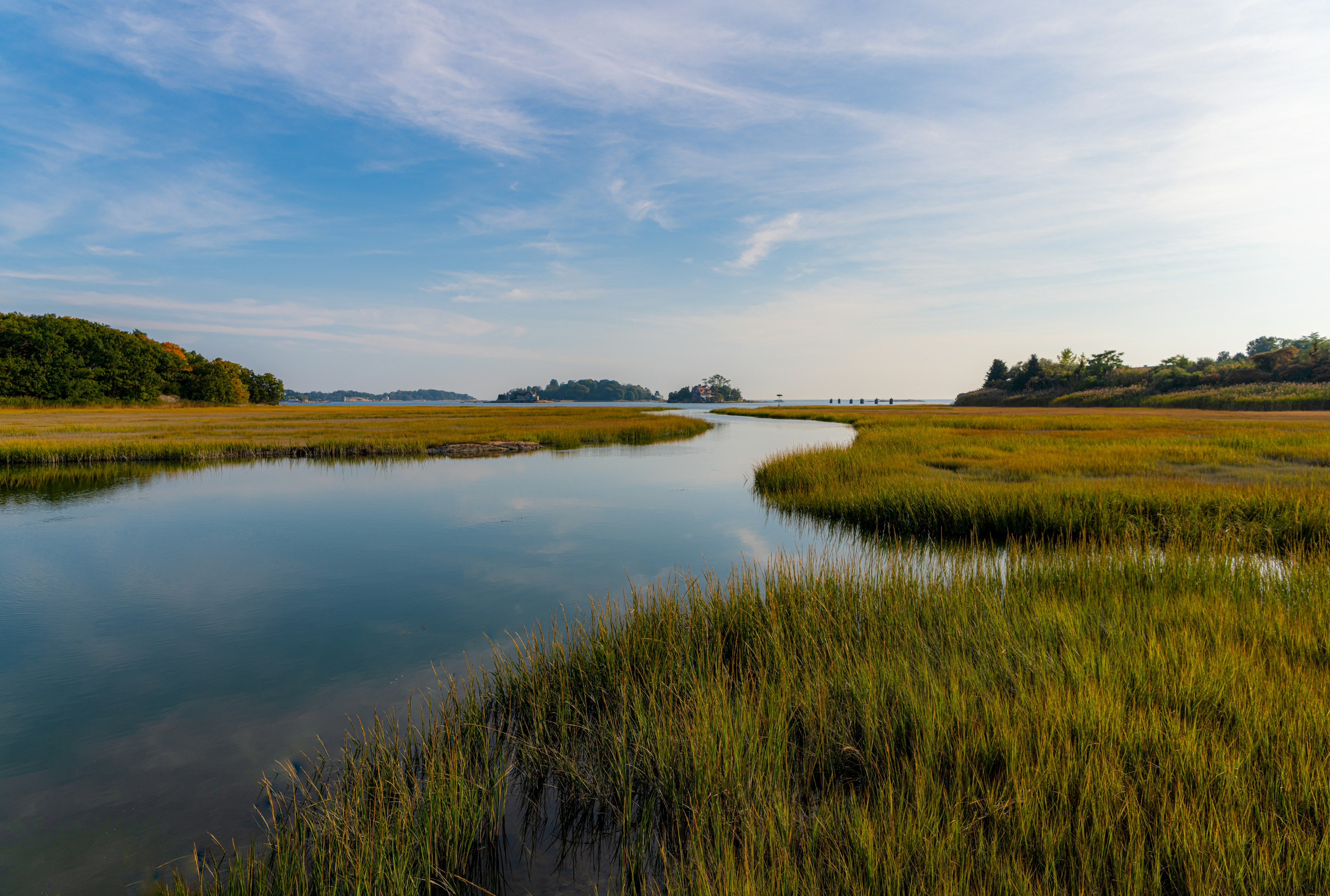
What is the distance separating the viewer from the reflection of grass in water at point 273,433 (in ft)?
90.5

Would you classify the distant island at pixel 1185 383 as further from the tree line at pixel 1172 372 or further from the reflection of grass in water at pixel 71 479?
the reflection of grass in water at pixel 71 479

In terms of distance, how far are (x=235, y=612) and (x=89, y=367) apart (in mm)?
108413

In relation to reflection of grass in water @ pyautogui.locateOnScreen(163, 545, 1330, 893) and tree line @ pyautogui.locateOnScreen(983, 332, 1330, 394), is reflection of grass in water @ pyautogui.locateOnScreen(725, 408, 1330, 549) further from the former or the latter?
tree line @ pyautogui.locateOnScreen(983, 332, 1330, 394)

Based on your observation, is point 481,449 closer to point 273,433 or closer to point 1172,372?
point 273,433

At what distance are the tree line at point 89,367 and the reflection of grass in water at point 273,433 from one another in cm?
1246

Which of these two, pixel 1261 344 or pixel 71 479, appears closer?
pixel 71 479

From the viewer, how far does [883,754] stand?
3.89 m

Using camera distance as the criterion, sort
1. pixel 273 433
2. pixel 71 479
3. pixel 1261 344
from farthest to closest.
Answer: pixel 1261 344 < pixel 273 433 < pixel 71 479

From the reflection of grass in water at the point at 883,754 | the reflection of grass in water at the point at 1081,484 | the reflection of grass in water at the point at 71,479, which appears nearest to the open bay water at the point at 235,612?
the reflection of grass in water at the point at 71,479

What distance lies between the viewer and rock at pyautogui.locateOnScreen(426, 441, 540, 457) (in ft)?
102

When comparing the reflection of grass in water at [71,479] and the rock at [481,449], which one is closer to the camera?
the reflection of grass in water at [71,479]

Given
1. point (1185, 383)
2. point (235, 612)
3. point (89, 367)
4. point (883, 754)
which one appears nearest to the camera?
point (883, 754)

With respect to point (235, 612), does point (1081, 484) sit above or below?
above

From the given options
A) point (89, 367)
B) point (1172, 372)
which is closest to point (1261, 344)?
point (1172, 372)
